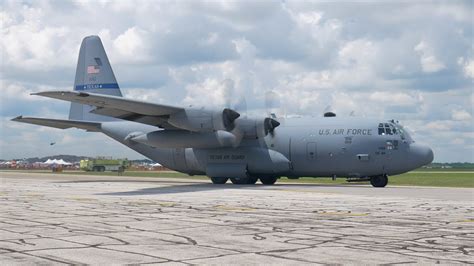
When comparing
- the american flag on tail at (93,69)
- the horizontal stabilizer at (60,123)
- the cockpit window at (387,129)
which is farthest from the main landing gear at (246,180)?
the american flag on tail at (93,69)

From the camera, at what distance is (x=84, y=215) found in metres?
16.7

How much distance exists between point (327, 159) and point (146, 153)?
14.3 m

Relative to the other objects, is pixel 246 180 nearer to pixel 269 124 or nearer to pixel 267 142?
pixel 267 142

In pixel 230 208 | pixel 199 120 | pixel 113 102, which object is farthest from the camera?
pixel 199 120

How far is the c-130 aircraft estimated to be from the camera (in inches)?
1307

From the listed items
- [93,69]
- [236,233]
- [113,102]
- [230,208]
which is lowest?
[236,233]

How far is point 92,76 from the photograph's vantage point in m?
44.1

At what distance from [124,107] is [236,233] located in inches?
826

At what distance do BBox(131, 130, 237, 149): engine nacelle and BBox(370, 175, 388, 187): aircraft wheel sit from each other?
9123 millimetres

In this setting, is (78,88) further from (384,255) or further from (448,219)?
(384,255)

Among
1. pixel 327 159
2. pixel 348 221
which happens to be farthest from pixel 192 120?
pixel 348 221

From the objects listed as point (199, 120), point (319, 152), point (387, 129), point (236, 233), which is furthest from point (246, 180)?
point (236, 233)

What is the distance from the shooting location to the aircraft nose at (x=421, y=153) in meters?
33.9

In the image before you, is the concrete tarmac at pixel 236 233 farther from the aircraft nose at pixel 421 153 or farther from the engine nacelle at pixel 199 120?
the aircraft nose at pixel 421 153
